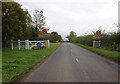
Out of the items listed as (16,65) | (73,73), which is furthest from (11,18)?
(73,73)

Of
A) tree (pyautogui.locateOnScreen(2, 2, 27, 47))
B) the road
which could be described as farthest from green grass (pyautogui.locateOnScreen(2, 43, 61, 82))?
tree (pyautogui.locateOnScreen(2, 2, 27, 47))

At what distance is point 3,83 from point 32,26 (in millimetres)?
36581

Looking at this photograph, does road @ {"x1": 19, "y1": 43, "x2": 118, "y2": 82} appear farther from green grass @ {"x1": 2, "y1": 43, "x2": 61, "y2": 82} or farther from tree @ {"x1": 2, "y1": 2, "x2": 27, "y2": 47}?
tree @ {"x1": 2, "y1": 2, "x2": 27, "y2": 47}

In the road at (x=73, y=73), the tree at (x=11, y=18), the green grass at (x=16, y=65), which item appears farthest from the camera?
the tree at (x=11, y=18)

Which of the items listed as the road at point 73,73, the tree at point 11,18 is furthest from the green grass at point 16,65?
the tree at point 11,18

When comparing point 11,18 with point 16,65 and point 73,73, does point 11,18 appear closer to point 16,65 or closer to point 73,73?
point 16,65

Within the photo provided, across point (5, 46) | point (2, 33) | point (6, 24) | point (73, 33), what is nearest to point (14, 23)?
point (6, 24)

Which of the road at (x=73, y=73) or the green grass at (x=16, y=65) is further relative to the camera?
the green grass at (x=16, y=65)

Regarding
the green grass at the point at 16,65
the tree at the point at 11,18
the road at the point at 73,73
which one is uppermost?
the tree at the point at 11,18

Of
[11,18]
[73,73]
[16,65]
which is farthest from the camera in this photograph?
[11,18]

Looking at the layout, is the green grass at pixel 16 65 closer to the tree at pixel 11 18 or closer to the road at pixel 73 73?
the road at pixel 73 73

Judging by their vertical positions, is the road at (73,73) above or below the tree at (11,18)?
below

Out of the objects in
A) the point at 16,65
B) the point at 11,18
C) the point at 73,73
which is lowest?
the point at 73,73

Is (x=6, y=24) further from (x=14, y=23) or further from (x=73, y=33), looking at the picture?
(x=73, y=33)
